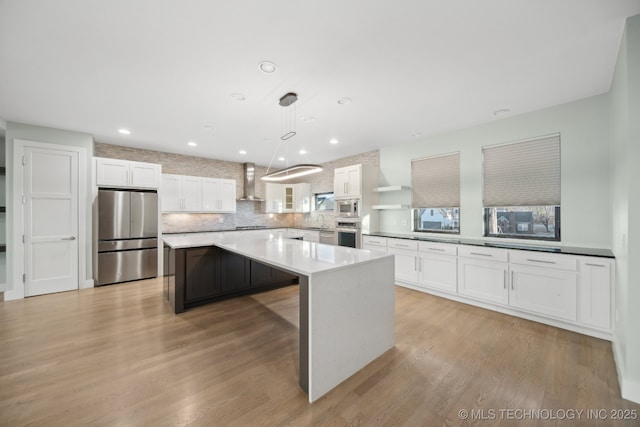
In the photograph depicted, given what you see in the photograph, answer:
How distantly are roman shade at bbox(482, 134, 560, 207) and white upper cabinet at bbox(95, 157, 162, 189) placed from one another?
6.12 meters

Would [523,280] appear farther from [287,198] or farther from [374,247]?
[287,198]

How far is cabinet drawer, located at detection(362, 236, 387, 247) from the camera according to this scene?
4.65 m

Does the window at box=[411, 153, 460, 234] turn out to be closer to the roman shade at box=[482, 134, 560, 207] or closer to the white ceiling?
the roman shade at box=[482, 134, 560, 207]

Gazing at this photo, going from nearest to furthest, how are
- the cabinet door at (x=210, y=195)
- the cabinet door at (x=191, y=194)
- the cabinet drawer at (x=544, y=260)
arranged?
the cabinet drawer at (x=544, y=260) → the cabinet door at (x=191, y=194) → the cabinet door at (x=210, y=195)

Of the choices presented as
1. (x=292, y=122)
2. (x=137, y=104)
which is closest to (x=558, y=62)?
(x=292, y=122)

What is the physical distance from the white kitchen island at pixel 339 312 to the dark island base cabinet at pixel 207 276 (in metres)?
1.29

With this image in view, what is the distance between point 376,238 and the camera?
4777 mm

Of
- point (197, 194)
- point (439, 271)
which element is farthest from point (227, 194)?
point (439, 271)

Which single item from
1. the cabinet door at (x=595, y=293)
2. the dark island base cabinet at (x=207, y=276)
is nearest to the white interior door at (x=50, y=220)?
the dark island base cabinet at (x=207, y=276)

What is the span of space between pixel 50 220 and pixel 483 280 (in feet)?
22.3

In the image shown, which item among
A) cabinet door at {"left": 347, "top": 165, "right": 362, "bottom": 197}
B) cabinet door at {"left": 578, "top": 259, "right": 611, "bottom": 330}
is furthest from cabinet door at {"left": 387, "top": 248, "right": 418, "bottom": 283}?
cabinet door at {"left": 578, "top": 259, "right": 611, "bottom": 330}

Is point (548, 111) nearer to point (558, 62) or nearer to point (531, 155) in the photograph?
point (531, 155)

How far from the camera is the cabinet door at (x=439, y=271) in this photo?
3.67 meters

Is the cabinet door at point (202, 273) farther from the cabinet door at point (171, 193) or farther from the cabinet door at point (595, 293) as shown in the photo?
the cabinet door at point (595, 293)
